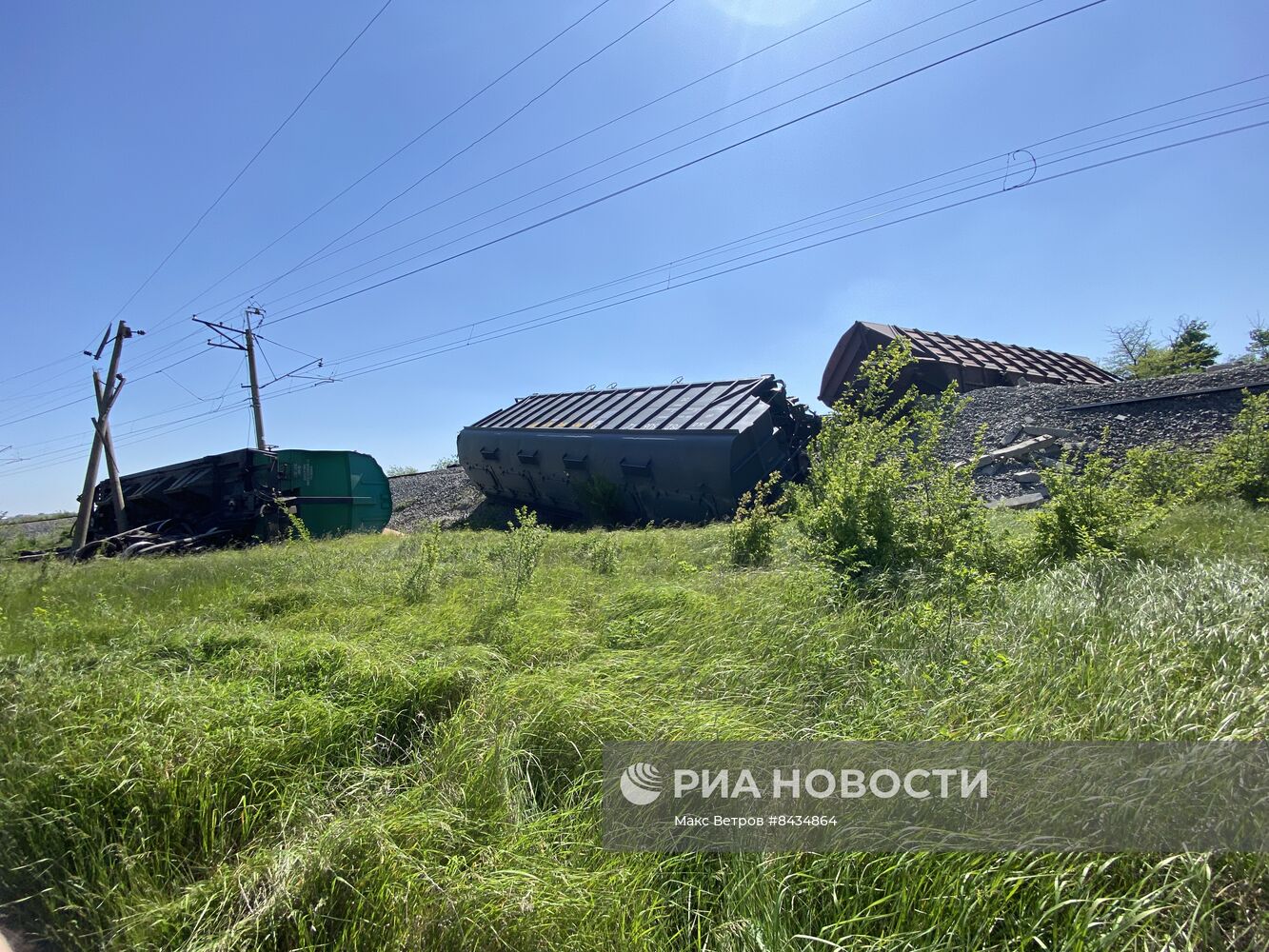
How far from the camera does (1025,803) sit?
1732mm

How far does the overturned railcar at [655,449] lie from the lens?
984 cm

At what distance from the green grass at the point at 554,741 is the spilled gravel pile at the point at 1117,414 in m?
5.30

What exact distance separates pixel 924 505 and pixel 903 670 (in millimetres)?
2316

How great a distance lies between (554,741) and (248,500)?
12.0m

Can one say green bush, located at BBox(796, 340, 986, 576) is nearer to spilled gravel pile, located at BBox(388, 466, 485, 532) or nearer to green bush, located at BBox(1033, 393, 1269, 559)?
green bush, located at BBox(1033, 393, 1269, 559)

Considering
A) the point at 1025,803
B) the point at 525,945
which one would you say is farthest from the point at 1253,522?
the point at 525,945

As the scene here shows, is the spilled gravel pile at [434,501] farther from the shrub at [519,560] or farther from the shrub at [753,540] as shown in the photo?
the shrub at [753,540]

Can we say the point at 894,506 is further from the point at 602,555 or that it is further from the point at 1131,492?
the point at 602,555

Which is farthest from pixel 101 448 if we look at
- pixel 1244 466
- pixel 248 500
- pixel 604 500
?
pixel 1244 466

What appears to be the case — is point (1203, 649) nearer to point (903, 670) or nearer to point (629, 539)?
point (903, 670)

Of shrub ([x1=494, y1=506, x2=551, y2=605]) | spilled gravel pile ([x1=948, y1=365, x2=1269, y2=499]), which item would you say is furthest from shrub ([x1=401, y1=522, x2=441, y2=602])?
spilled gravel pile ([x1=948, y1=365, x2=1269, y2=499])

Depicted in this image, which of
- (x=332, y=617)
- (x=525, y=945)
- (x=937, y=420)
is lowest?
(x=525, y=945)

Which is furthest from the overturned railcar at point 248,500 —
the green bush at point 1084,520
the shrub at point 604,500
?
the green bush at point 1084,520
